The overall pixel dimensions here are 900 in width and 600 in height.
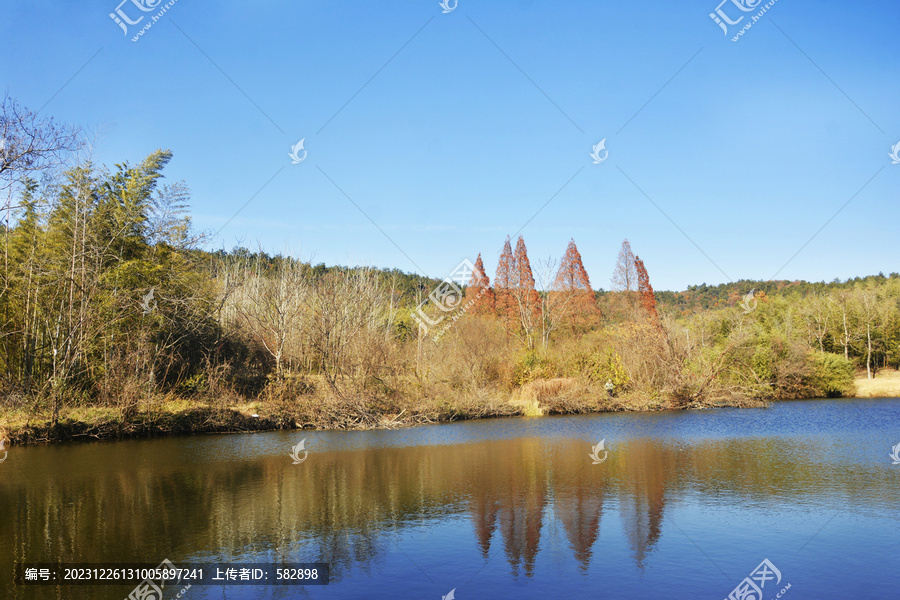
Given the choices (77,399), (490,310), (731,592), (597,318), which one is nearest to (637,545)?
(731,592)

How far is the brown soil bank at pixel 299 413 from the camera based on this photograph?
763 inches

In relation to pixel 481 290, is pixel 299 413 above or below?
below

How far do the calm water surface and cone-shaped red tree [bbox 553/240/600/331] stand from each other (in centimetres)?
2795

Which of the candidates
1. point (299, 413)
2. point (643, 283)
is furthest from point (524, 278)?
point (299, 413)

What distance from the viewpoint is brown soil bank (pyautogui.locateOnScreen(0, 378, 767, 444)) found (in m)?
19.4

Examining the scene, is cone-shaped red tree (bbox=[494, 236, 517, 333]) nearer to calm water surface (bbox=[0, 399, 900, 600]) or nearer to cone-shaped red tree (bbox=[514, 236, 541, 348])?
cone-shaped red tree (bbox=[514, 236, 541, 348])

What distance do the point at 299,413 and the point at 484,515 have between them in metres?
15.3

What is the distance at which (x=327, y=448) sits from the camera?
18656mm

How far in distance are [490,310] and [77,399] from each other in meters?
35.7

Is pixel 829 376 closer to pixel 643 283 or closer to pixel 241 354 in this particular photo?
pixel 643 283

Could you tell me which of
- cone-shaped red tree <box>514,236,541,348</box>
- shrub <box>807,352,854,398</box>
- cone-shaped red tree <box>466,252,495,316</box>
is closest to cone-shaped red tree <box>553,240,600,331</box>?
cone-shaped red tree <box>514,236,541,348</box>

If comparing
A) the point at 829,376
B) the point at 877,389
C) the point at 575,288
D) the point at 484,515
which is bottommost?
the point at 877,389

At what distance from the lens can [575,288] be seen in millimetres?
48375

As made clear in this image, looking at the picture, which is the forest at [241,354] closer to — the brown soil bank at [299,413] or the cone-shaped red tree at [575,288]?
the brown soil bank at [299,413]
